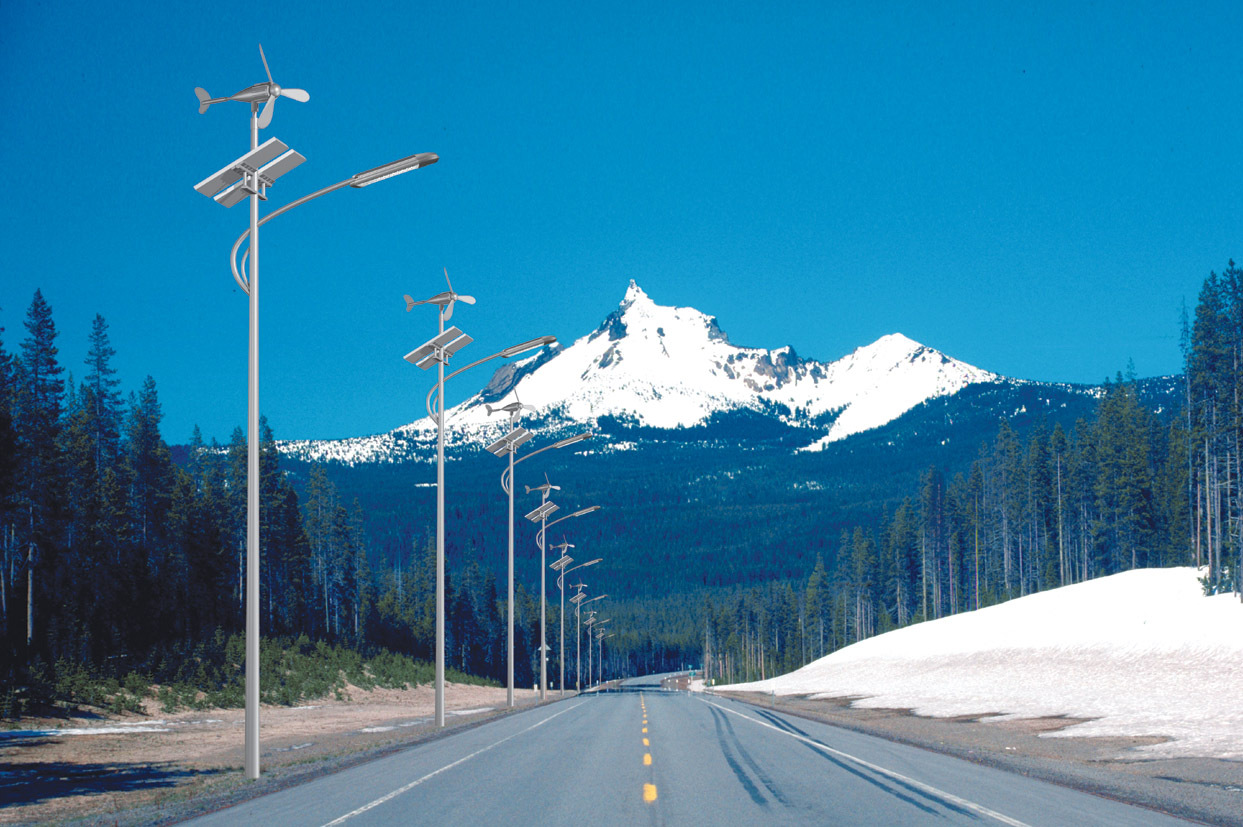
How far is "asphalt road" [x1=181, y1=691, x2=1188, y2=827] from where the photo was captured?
11250 millimetres

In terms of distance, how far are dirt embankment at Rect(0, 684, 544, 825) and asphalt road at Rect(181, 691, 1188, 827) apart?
124 cm

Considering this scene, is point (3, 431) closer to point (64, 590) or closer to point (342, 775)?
point (64, 590)

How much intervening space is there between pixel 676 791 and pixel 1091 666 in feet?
143

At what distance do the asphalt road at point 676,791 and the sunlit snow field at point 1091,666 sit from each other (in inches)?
324

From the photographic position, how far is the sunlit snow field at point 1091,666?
1190 inches

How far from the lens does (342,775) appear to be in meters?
16.5

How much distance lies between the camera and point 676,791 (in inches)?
528

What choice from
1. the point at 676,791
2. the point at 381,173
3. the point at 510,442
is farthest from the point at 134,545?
the point at 676,791

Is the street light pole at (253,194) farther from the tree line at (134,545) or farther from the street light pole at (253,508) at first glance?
the tree line at (134,545)

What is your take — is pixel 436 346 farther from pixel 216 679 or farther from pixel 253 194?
pixel 216 679

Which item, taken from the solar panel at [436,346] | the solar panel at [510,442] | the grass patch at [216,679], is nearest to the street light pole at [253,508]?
the solar panel at [436,346]

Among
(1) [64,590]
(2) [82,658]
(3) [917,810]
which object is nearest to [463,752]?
(3) [917,810]

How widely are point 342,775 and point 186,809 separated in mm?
4093

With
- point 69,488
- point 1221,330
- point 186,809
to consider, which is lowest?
point 186,809
